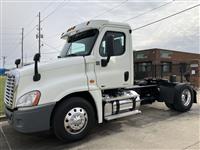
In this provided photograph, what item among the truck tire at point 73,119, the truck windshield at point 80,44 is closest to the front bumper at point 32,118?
the truck tire at point 73,119

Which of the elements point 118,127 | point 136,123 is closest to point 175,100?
point 136,123

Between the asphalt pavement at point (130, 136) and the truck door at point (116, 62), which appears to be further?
the truck door at point (116, 62)

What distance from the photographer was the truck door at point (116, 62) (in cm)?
541

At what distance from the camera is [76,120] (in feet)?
15.9

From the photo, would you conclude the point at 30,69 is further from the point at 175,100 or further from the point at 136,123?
the point at 175,100

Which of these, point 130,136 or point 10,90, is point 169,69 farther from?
point 10,90

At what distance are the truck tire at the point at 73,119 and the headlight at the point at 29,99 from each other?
0.51 m

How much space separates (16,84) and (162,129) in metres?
3.62

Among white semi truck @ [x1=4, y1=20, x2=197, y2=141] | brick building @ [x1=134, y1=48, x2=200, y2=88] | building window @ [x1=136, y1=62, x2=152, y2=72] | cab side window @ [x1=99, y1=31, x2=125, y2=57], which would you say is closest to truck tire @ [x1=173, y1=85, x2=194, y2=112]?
brick building @ [x1=134, y1=48, x2=200, y2=88]

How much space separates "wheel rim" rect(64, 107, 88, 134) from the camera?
4.77 m

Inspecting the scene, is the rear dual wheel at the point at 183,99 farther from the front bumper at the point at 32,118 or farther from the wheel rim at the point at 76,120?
the front bumper at the point at 32,118

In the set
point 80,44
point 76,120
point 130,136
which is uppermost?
point 80,44

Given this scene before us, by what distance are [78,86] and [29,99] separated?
1078 millimetres

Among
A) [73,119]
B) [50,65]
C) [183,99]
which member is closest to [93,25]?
[50,65]
